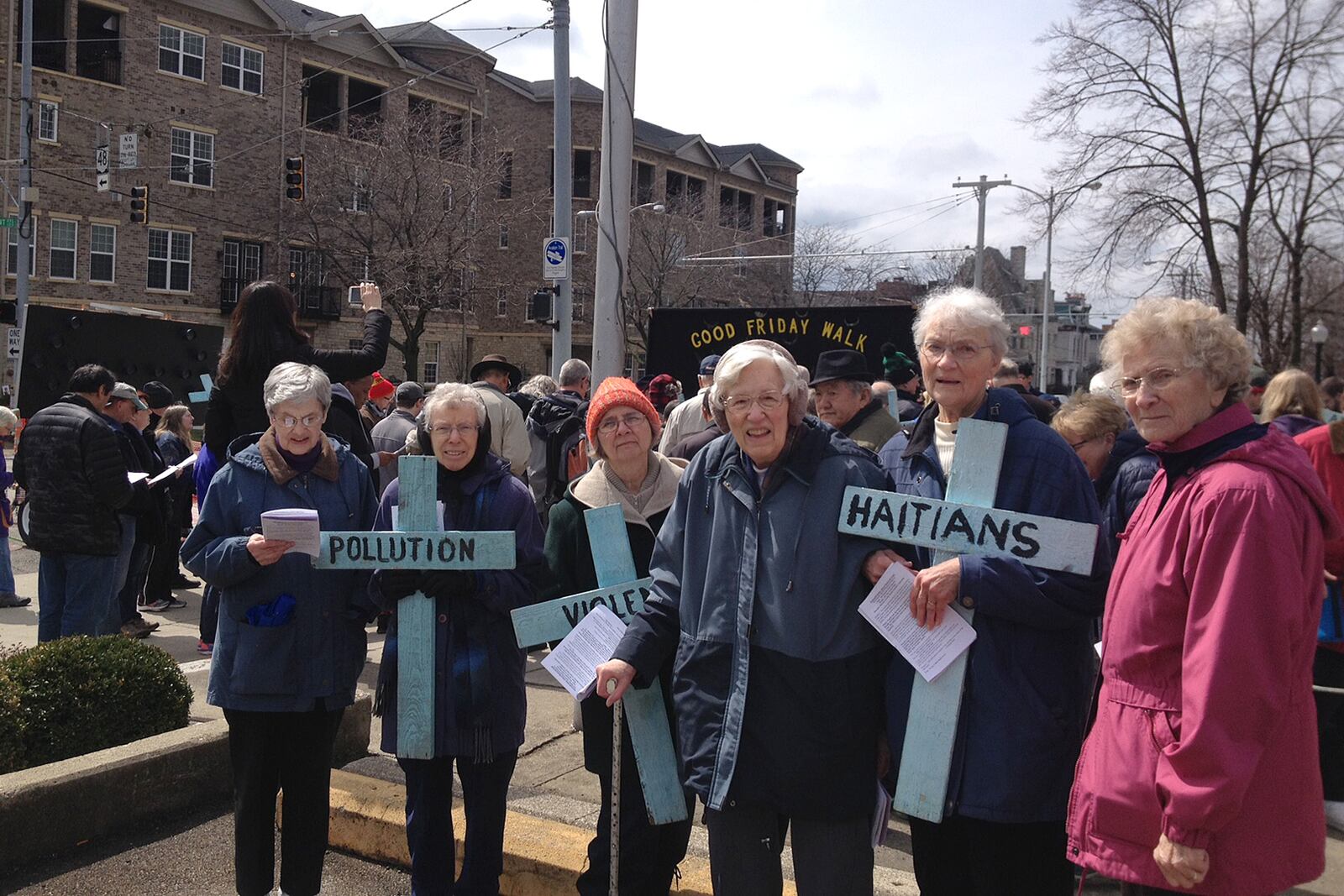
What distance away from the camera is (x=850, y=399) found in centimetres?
530

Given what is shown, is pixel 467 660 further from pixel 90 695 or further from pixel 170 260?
pixel 170 260

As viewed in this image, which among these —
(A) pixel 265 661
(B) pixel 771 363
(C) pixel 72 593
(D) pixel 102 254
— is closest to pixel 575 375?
(C) pixel 72 593

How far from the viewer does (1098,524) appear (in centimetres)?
265

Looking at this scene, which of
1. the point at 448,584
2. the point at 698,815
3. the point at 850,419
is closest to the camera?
the point at 448,584

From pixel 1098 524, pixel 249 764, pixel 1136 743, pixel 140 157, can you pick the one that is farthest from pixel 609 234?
pixel 140 157

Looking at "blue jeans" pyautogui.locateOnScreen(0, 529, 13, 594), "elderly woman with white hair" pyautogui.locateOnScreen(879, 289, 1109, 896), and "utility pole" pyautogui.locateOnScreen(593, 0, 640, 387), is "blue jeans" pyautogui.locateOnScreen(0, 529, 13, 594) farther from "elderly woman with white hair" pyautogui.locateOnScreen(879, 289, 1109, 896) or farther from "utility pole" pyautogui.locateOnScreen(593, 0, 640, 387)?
"elderly woman with white hair" pyautogui.locateOnScreen(879, 289, 1109, 896)

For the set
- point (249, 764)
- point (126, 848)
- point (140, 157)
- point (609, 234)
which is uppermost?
point (140, 157)

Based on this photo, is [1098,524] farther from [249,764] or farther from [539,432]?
[539,432]

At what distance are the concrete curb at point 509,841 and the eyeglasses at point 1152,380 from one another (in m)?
Answer: 2.13

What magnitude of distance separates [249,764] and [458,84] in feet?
138

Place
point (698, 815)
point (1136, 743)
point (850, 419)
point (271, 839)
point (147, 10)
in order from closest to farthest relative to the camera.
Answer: point (1136, 743)
point (271, 839)
point (698, 815)
point (850, 419)
point (147, 10)

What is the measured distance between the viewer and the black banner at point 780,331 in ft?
28.0

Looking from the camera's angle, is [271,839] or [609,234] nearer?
[271,839]

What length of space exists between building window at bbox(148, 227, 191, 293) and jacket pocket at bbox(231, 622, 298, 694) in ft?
113
